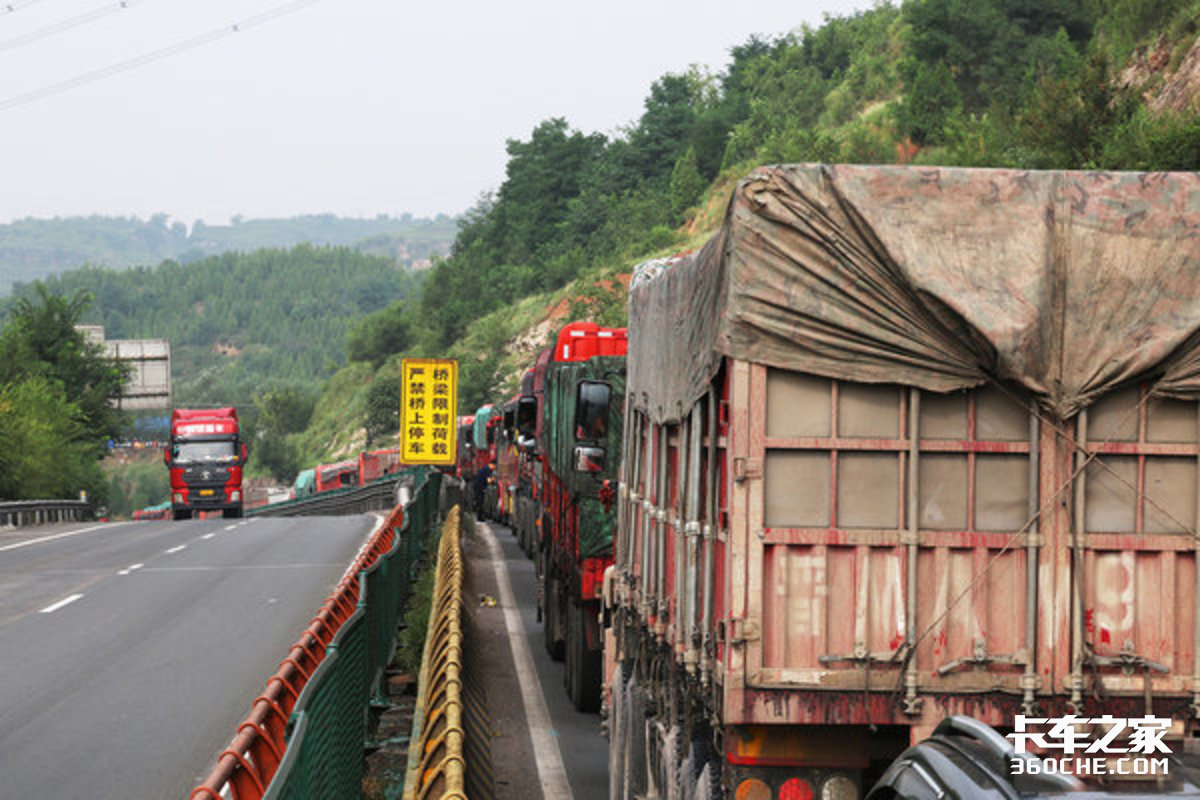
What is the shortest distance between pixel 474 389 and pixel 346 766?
9209cm

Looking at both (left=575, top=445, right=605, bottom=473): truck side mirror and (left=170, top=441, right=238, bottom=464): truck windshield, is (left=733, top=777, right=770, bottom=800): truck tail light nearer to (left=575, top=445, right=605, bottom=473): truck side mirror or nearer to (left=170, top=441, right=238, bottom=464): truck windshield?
(left=575, top=445, right=605, bottom=473): truck side mirror

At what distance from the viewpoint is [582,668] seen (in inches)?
634

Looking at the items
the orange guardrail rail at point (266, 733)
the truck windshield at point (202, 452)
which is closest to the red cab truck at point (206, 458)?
the truck windshield at point (202, 452)

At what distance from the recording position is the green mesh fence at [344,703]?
6.88m

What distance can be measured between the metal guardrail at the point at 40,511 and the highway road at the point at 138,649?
36.7ft

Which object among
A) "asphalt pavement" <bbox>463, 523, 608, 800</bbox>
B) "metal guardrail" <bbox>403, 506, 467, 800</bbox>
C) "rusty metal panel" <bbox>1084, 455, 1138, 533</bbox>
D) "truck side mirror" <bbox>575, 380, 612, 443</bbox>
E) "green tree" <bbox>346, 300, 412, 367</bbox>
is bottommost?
"asphalt pavement" <bbox>463, 523, 608, 800</bbox>

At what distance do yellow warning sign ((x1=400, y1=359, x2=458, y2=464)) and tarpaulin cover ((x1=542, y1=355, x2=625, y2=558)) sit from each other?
2640 centimetres

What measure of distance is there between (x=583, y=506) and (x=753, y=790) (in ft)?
30.6

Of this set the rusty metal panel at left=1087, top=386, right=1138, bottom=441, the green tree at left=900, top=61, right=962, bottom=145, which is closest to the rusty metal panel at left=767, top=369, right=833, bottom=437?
the rusty metal panel at left=1087, top=386, right=1138, bottom=441

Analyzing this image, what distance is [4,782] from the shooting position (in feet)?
42.6

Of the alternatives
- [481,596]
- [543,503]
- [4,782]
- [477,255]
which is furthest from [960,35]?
[477,255]

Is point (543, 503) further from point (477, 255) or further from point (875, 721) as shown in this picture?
point (477, 255)

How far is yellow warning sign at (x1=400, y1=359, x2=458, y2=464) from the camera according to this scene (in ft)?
145

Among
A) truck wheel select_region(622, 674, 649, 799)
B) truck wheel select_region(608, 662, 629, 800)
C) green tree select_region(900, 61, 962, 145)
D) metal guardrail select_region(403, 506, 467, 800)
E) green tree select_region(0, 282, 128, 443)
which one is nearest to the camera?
metal guardrail select_region(403, 506, 467, 800)
